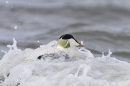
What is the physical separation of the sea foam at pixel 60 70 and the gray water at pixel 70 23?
279 centimetres

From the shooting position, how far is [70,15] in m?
9.88

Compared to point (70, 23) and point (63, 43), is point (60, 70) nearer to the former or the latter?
point (63, 43)

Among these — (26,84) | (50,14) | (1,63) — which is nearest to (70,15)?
(50,14)

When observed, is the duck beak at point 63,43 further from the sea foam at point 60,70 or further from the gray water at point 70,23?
the gray water at point 70,23

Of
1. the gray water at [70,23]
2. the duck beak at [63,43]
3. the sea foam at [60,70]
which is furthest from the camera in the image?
the gray water at [70,23]

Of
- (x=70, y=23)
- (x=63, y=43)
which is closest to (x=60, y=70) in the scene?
(x=63, y=43)

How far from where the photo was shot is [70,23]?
9.34 metres

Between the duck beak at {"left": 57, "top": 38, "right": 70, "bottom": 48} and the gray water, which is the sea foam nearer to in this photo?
the duck beak at {"left": 57, "top": 38, "right": 70, "bottom": 48}

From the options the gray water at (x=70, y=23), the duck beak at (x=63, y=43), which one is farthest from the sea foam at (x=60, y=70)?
the gray water at (x=70, y=23)

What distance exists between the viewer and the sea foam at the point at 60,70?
4078 millimetres

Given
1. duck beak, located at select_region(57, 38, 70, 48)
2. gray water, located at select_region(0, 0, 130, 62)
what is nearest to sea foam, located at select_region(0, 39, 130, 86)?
duck beak, located at select_region(57, 38, 70, 48)

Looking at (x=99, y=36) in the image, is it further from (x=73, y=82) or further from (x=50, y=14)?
(x=73, y=82)

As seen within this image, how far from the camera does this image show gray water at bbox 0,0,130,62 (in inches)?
324

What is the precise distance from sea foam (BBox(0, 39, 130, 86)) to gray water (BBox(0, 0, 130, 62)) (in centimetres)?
279
